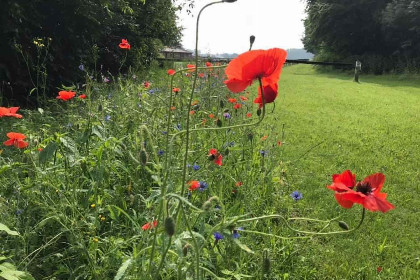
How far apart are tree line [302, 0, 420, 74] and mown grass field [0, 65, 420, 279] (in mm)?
16287

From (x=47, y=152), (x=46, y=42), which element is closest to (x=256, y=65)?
(x=47, y=152)

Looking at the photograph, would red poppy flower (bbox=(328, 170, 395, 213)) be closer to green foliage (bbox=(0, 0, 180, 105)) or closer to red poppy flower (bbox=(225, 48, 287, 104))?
red poppy flower (bbox=(225, 48, 287, 104))

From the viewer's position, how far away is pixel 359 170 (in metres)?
3.32

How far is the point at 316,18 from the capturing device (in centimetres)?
2488

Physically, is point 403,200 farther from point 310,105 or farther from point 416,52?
point 416,52

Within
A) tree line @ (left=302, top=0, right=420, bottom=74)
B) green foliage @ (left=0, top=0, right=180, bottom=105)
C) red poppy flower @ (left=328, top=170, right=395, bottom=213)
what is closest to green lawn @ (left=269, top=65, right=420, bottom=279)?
red poppy flower @ (left=328, top=170, right=395, bottom=213)

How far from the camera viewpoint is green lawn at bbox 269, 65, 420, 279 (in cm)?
188

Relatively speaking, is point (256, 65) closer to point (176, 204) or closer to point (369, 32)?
point (176, 204)

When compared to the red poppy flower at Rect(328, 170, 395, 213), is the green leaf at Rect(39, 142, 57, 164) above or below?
below

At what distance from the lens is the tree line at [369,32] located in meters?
19.3

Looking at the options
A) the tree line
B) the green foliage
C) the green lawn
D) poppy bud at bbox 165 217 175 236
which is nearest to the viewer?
poppy bud at bbox 165 217 175 236

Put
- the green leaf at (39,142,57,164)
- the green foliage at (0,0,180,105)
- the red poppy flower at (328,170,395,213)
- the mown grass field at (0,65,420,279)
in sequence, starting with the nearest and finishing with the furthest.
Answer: the red poppy flower at (328,170,395,213) < the mown grass field at (0,65,420,279) < the green leaf at (39,142,57,164) < the green foliage at (0,0,180,105)

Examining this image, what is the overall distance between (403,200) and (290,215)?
1069 mm

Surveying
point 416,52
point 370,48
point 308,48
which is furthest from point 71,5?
point 308,48
